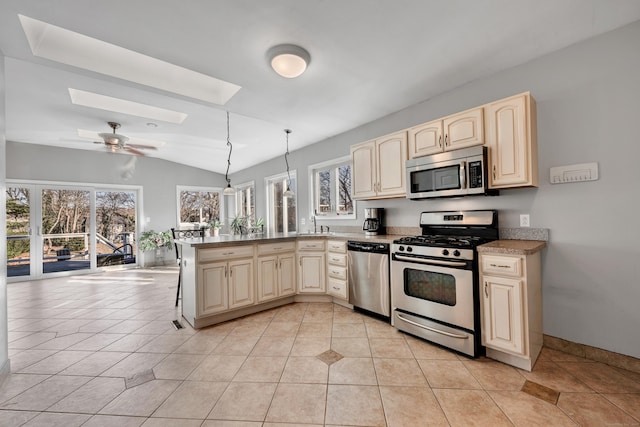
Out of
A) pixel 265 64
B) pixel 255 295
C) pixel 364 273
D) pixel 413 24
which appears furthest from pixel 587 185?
pixel 255 295

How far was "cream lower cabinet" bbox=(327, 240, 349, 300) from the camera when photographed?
3.30 metres

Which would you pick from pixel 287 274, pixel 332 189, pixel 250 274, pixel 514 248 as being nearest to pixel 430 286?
pixel 514 248

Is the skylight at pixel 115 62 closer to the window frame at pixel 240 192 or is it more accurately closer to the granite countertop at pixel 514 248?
the granite countertop at pixel 514 248

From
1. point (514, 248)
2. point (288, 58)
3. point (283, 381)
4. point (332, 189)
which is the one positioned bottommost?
point (283, 381)

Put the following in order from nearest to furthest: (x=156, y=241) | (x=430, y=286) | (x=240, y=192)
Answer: (x=430, y=286) → (x=156, y=241) → (x=240, y=192)

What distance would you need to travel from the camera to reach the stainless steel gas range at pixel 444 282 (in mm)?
2123

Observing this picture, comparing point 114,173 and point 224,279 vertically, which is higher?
point 114,173

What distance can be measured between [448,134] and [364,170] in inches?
43.7

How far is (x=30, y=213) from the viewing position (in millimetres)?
5277

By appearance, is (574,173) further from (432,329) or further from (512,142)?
(432,329)

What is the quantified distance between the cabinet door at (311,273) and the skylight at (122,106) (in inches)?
113

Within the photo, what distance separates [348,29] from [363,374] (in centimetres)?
258

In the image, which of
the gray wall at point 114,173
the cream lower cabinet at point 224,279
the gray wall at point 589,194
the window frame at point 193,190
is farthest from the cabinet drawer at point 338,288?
the gray wall at point 114,173

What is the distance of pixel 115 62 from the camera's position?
2627mm
